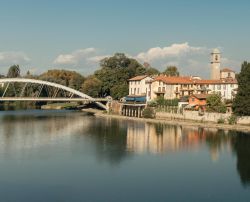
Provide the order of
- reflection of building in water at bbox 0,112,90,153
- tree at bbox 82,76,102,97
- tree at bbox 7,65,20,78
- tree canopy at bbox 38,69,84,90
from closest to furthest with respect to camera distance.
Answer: reflection of building in water at bbox 0,112,90,153 → tree at bbox 82,76,102,97 → tree canopy at bbox 38,69,84,90 → tree at bbox 7,65,20,78

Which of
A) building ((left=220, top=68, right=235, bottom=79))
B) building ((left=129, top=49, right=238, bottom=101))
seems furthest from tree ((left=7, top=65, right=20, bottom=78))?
building ((left=220, top=68, right=235, bottom=79))

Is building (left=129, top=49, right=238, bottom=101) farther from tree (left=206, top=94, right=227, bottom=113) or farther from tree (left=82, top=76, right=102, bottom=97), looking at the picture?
tree (left=82, top=76, right=102, bottom=97)

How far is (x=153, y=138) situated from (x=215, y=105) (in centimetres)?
1320

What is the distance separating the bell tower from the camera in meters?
67.8

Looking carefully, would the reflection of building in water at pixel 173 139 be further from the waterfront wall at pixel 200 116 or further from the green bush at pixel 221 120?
the waterfront wall at pixel 200 116

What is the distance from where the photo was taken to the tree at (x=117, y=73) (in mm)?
72062

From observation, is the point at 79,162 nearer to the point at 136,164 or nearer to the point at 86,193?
the point at 136,164

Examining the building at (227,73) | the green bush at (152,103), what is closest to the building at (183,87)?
the green bush at (152,103)

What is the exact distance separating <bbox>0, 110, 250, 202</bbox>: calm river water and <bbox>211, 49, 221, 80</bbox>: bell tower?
24.1 metres

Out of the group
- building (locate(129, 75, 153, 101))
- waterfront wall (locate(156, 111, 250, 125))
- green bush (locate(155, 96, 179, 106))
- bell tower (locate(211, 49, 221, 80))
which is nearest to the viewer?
waterfront wall (locate(156, 111, 250, 125))

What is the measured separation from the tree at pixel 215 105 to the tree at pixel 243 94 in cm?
305

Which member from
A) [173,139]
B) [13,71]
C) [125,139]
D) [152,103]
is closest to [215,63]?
[152,103]

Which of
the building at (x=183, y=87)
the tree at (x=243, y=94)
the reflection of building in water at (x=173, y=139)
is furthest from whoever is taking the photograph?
the building at (x=183, y=87)

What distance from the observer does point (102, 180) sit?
82.2 feet
